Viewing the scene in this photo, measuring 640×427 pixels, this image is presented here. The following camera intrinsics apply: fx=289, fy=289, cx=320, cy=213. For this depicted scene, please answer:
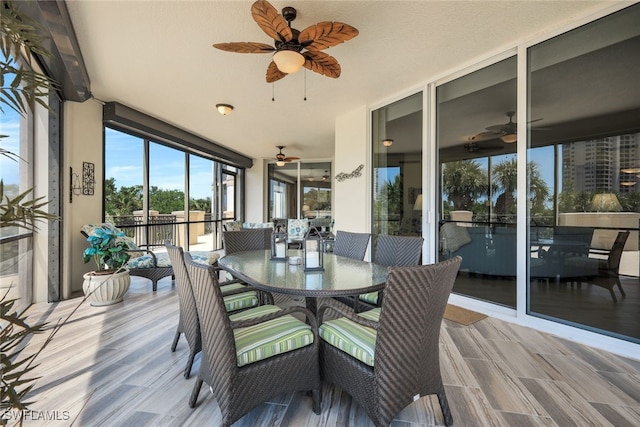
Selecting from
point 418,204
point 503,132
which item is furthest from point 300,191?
point 503,132

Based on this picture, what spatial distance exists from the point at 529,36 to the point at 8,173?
513 cm

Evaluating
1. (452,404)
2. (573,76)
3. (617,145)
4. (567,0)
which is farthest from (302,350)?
(617,145)


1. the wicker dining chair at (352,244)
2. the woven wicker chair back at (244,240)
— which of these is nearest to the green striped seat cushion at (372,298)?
the wicker dining chair at (352,244)

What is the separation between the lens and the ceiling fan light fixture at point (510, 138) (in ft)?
10.2

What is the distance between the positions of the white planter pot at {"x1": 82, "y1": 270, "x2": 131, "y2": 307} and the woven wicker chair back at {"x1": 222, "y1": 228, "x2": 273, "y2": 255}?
144 cm

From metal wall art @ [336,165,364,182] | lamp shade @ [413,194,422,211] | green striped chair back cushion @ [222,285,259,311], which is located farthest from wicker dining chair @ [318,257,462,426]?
metal wall art @ [336,165,364,182]

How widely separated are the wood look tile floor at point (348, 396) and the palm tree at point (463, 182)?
1566mm

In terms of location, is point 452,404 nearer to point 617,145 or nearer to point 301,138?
point 617,145

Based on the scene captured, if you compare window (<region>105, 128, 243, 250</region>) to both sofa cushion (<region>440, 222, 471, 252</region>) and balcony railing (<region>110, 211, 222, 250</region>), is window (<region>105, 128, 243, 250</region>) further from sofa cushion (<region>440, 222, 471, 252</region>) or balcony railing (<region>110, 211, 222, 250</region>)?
sofa cushion (<region>440, 222, 471, 252</region>)

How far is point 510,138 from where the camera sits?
3193mm

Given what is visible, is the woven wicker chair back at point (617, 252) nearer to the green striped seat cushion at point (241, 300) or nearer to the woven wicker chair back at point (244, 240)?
the green striped seat cushion at point (241, 300)

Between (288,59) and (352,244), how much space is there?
5.70 ft

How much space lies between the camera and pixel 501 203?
333cm

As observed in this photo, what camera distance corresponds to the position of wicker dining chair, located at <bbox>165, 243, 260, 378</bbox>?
179cm
